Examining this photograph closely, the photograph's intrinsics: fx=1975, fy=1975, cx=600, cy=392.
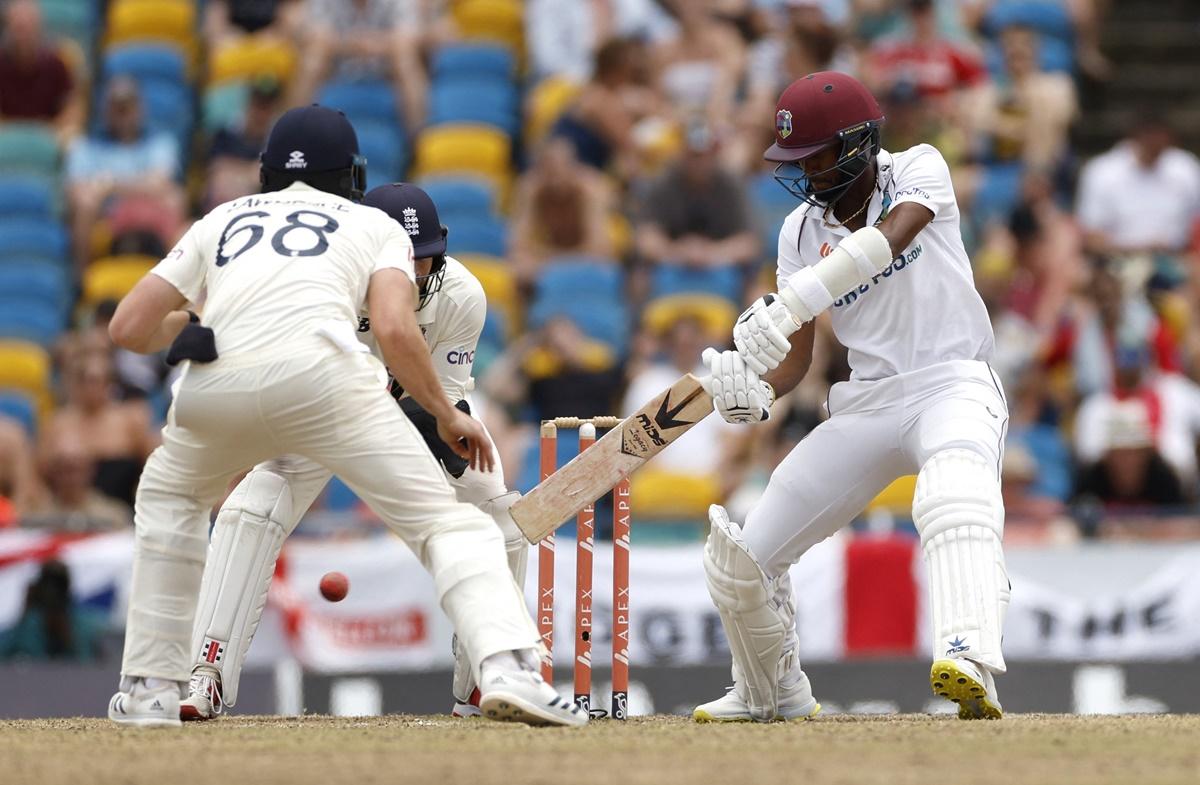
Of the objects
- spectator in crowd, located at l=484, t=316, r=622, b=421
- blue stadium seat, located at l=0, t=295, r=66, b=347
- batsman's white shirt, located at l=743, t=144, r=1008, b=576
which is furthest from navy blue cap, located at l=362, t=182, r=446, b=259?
blue stadium seat, located at l=0, t=295, r=66, b=347

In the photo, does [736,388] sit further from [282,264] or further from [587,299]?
[587,299]

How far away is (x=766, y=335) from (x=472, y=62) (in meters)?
8.48

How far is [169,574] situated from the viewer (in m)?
6.19

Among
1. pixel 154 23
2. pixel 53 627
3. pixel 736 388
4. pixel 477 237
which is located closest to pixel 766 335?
pixel 736 388

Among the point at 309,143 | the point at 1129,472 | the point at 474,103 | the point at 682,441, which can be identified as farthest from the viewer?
the point at 474,103

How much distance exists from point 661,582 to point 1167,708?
2438 millimetres

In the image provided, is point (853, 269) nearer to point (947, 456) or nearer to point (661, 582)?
point (947, 456)

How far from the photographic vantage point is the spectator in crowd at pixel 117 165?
1338cm

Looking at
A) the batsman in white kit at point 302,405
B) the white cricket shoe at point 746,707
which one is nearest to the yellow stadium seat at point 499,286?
the white cricket shoe at point 746,707

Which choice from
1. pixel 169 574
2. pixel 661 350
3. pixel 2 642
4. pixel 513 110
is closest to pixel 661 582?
pixel 661 350

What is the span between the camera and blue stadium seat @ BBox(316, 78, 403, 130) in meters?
14.1

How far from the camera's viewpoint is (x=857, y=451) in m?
6.59

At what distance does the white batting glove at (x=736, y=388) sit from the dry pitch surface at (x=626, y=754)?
3.32ft

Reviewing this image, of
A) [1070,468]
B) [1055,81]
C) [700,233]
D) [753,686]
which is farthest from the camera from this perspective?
[1055,81]
